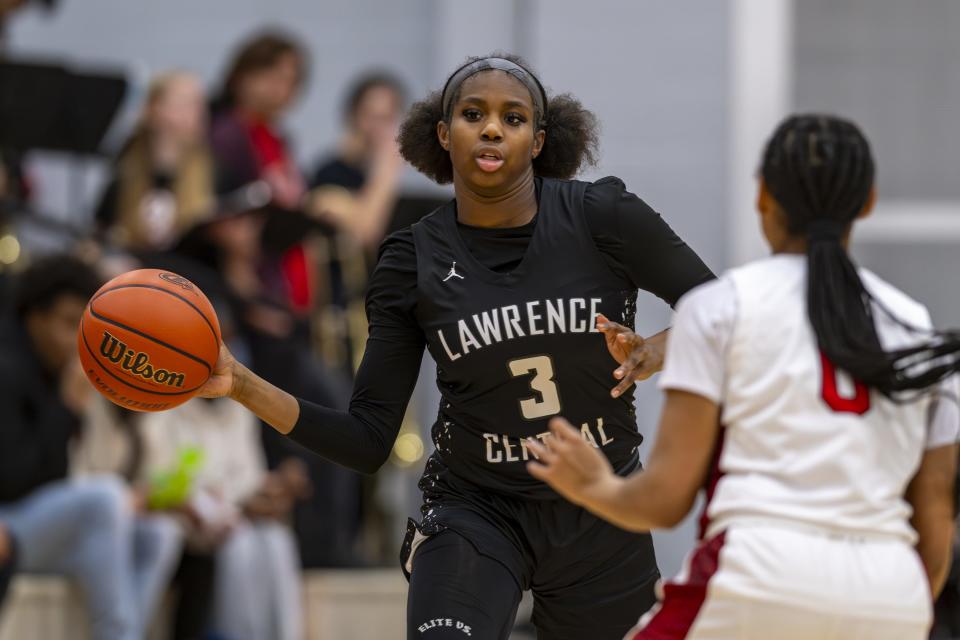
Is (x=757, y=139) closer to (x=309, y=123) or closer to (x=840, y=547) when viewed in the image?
(x=309, y=123)

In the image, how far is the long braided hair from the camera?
101 inches

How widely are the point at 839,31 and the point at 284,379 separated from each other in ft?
10.5

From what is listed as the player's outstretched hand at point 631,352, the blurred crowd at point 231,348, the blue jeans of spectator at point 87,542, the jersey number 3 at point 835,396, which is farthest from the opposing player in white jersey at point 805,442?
the blue jeans of spectator at point 87,542

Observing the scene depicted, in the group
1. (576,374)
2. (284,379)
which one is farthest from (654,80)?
(576,374)

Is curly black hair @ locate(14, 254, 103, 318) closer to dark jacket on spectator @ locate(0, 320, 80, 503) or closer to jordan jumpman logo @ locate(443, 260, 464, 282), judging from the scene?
dark jacket on spectator @ locate(0, 320, 80, 503)

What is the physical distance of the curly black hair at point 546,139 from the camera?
3.82 m

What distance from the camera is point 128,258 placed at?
7.09m

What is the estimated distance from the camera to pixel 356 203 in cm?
809

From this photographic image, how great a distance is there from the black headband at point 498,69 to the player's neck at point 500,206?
17cm

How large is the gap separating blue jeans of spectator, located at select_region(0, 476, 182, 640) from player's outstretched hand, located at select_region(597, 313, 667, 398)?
333cm

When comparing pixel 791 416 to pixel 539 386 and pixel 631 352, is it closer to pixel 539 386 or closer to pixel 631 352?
pixel 631 352

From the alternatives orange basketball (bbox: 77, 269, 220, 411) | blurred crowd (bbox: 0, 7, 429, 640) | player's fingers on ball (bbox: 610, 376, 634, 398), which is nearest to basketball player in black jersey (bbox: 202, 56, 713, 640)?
player's fingers on ball (bbox: 610, 376, 634, 398)

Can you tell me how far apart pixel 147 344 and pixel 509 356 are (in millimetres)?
790

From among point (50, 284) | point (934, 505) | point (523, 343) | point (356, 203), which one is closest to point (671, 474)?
point (934, 505)
